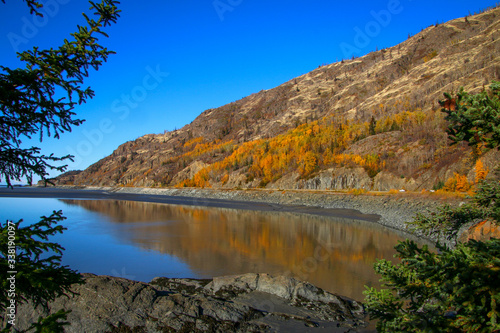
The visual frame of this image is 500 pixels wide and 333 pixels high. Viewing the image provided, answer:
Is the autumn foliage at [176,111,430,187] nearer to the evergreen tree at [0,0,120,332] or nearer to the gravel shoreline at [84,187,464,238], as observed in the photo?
the gravel shoreline at [84,187,464,238]

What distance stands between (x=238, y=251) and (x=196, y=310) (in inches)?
485

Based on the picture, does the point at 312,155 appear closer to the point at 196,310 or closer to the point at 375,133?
the point at 375,133

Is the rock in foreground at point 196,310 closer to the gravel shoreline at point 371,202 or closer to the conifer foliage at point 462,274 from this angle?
the conifer foliage at point 462,274

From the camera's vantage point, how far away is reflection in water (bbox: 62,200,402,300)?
15.2 meters

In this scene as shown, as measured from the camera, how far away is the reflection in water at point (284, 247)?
15.2m

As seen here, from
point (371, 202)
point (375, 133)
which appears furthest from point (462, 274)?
point (375, 133)

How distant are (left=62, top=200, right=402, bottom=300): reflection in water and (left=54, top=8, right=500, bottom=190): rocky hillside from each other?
17804mm

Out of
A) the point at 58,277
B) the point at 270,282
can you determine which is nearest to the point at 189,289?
the point at 270,282

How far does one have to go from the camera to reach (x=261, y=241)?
78.1 ft

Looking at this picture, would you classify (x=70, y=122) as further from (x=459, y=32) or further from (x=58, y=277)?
(x=459, y=32)

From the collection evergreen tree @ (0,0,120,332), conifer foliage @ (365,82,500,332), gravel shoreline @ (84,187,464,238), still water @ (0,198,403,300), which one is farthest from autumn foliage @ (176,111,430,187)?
evergreen tree @ (0,0,120,332)

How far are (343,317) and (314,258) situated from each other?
9261 millimetres

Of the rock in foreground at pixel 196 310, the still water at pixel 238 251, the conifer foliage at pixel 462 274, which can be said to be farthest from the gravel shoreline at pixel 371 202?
the conifer foliage at pixel 462 274

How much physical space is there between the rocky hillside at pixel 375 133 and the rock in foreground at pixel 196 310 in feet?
90.8
